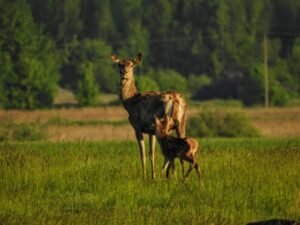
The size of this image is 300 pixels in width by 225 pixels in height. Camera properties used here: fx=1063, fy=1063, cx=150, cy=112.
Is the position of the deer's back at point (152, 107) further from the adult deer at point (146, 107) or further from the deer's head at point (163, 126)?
the deer's head at point (163, 126)

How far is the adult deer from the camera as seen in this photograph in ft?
67.7

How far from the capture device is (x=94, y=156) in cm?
2402

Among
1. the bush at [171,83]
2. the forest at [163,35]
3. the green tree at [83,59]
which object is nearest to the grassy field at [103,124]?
the bush at [171,83]

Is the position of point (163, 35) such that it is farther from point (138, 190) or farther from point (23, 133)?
point (138, 190)

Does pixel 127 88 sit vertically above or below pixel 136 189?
above

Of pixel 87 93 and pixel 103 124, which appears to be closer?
pixel 103 124

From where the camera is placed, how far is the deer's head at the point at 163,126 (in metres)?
19.8

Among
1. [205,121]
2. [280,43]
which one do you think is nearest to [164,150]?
[205,121]

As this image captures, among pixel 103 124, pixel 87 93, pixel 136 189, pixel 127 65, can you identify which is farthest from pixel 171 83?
pixel 136 189

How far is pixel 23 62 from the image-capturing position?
82062 millimetres

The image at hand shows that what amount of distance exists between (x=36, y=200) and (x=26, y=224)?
8.25ft

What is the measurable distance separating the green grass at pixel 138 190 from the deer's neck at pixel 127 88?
4.68 ft

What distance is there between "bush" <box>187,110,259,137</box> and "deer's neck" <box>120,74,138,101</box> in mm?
20663

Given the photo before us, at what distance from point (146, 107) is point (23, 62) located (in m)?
61.7
